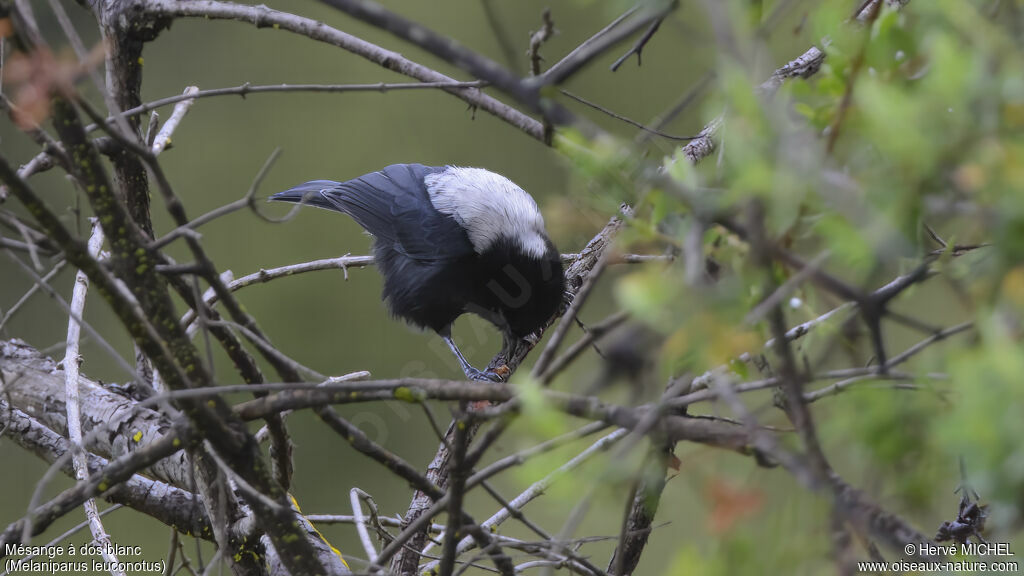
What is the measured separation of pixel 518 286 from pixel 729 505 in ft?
5.68

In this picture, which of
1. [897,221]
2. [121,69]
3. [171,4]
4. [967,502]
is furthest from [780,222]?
[121,69]

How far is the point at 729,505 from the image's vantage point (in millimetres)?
509

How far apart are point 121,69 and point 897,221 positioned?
4.86ft

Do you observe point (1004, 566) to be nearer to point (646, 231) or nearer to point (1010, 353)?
point (1010, 353)

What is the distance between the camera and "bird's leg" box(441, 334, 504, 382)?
2.04 metres

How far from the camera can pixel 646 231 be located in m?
0.64

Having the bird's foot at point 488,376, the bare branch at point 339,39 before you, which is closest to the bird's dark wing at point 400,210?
the bird's foot at point 488,376

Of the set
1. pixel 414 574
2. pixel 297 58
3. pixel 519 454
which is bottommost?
pixel 519 454

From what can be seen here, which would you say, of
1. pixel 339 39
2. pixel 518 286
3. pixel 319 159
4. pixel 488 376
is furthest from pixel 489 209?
pixel 319 159

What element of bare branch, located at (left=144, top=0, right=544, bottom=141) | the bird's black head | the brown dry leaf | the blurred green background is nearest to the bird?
the bird's black head

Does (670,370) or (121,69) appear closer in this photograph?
(670,370)

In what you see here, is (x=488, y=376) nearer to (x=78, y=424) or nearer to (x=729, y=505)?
(x=78, y=424)

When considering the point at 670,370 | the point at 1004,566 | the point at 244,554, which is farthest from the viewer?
the point at 244,554

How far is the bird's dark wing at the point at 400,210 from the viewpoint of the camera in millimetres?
2406
